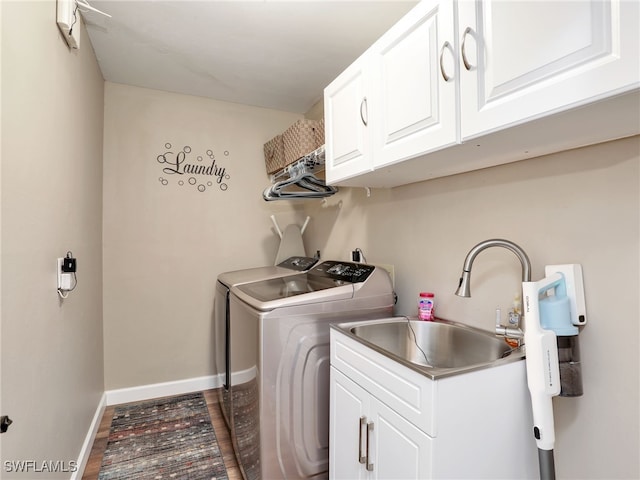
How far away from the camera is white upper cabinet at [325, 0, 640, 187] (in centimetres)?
72

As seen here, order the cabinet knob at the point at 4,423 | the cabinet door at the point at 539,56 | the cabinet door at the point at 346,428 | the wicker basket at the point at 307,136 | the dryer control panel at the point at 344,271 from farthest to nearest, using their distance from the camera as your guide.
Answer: the wicker basket at the point at 307,136
the dryer control panel at the point at 344,271
the cabinet door at the point at 346,428
the cabinet knob at the point at 4,423
the cabinet door at the point at 539,56

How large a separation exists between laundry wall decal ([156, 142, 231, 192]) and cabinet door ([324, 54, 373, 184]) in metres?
1.41

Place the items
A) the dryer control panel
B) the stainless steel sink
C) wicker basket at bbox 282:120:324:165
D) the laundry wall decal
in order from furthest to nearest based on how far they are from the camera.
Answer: the laundry wall decal → wicker basket at bbox 282:120:324:165 → the dryer control panel → the stainless steel sink

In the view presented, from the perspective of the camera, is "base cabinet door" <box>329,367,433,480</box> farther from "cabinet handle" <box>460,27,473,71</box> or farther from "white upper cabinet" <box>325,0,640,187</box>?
"cabinet handle" <box>460,27,473,71</box>

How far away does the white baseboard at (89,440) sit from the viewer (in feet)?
5.81

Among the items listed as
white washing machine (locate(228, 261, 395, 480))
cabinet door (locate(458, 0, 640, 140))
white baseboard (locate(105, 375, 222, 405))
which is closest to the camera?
cabinet door (locate(458, 0, 640, 140))

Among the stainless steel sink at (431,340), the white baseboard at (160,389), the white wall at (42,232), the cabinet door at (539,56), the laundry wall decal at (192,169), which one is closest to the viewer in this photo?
the cabinet door at (539,56)

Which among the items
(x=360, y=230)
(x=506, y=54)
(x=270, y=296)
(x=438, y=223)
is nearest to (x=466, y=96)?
(x=506, y=54)

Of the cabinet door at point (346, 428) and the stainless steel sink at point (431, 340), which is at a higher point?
the stainless steel sink at point (431, 340)

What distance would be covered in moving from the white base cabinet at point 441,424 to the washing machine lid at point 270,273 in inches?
45.5

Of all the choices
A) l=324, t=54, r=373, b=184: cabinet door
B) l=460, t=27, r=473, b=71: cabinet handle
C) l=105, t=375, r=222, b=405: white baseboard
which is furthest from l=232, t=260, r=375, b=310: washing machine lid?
l=460, t=27, r=473, b=71: cabinet handle

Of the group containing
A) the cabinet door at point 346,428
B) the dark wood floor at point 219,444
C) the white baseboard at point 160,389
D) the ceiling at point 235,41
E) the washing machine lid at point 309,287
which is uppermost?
the ceiling at point 235,41

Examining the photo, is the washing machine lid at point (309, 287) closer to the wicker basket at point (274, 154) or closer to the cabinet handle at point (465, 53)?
the wicker basket at point (274, 154)

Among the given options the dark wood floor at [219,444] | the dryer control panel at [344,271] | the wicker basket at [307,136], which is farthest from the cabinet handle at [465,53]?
the dark wood floor at [219,444]
